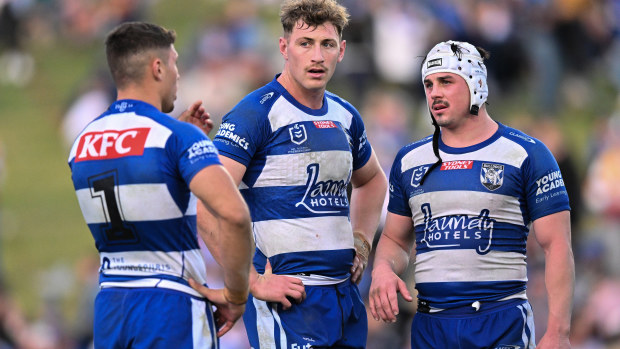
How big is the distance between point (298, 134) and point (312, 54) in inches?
19.0

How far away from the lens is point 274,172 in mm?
5273

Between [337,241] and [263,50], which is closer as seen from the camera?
[337,241]

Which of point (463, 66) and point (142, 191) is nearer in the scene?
point (142, 191)

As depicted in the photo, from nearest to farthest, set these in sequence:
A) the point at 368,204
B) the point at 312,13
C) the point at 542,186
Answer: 1. the point at 542,186
2. the point at 312,13
3. the point at 368,204

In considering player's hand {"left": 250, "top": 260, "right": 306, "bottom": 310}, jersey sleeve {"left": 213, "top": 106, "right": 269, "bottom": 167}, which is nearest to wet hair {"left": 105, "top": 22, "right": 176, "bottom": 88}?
jersey sleeve {"left": 213, "top": 106, "right": 269, "bottom": 167}

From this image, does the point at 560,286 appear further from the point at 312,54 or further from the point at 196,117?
the point at 196,117

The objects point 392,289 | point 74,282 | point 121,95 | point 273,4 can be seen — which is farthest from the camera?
point 273,4

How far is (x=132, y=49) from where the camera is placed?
4.51 metres

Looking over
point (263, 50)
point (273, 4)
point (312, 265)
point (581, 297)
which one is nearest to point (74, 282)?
point (263, 50)

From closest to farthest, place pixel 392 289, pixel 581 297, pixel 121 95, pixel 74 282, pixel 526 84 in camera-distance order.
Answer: pixel 121 95, pixel 392 289, pixel 581 297, pixel 74 282, pixel 526 84

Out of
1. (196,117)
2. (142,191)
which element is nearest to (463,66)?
(196,117)

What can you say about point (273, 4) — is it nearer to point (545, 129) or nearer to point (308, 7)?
point (545, 129)

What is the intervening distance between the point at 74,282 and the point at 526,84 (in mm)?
7740

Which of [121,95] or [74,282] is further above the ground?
[121,95]
